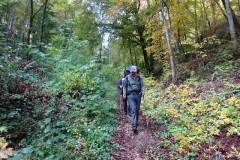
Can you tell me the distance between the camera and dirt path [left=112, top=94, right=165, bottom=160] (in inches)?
172

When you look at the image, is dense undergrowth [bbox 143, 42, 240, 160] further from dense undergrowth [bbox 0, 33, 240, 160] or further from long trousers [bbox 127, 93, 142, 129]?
long trousers [bbox 127, 93, 142, 129]

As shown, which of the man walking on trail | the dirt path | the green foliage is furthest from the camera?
the man walking on trail

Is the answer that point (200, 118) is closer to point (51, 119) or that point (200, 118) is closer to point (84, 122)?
point (84, 122)

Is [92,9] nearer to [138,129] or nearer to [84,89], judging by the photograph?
[84,89]

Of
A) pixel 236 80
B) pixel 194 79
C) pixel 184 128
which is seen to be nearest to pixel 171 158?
pixel 184 128

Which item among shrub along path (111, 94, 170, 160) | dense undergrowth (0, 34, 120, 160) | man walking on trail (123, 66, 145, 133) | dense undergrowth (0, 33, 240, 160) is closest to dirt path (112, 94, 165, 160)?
shrub along path (111, 94, 170, 160)

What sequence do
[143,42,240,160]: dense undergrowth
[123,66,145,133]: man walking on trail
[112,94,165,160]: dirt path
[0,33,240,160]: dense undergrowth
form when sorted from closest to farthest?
1. [0,33,240,160]: dense undergrowth
2. [143,42,240,160]: dense undergrowth
3. [112,94,165,160]: dirt path
4. [123,66,145,133]: man walking on trail

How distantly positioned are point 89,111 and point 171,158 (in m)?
3.07

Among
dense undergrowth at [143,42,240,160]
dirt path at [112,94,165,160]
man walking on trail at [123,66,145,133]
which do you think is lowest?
dirt path at [112,94,165,160]

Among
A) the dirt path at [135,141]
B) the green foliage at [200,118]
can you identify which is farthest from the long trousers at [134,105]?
the green foliage at [200,118]

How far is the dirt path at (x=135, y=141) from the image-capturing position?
4.36 m

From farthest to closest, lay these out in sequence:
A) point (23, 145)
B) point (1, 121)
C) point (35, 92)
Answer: point (35, 92) < point (1, 121) < point (23, 145)

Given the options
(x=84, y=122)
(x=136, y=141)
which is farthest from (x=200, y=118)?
(x=84, y=122)

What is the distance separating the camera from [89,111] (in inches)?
238
